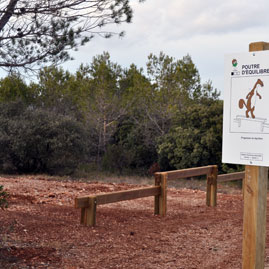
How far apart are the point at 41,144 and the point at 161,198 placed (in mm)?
14081

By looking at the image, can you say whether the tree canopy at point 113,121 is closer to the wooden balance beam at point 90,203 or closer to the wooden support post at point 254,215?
the wooden balance beam at point 90,203

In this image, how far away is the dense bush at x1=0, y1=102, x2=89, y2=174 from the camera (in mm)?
21594

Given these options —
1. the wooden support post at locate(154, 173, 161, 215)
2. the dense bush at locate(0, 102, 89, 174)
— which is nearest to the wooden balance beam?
the wooden support post at locate(154, 173, 161, 215)

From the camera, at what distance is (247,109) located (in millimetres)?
4086

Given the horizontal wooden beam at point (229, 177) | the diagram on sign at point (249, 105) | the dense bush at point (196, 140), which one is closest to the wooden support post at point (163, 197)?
the horizontal wooden beam at point (229, 177)

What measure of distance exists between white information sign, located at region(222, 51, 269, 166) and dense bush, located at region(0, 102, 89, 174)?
17894 mm

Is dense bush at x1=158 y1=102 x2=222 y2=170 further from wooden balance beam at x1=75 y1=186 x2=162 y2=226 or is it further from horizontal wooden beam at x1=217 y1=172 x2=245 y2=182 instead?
wooden balance beam at x1=75 y1=186 x2=162 y2=226

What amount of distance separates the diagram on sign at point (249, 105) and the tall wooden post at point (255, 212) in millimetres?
340

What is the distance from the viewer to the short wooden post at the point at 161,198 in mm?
8695

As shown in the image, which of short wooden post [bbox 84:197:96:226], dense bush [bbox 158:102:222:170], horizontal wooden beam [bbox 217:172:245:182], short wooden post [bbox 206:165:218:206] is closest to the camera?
short wooden post [bbox 84:197:96:226]

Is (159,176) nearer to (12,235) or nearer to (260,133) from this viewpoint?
(12,235)

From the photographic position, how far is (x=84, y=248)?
6.04m

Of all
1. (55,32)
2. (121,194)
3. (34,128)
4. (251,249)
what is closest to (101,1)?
(55,32)

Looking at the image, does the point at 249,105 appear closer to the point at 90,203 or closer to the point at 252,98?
the point at 252,98
